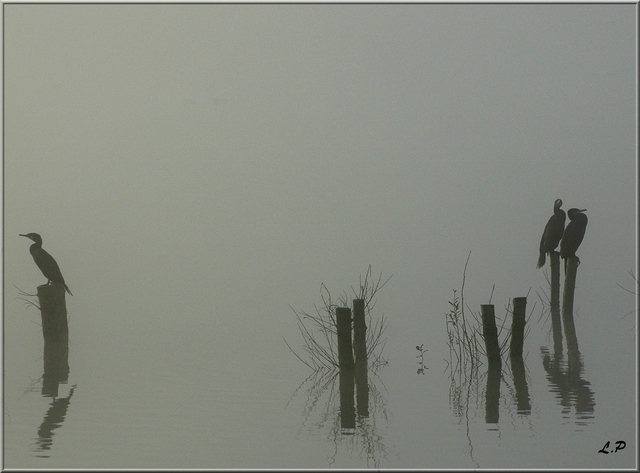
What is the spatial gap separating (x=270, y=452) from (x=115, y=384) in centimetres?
496

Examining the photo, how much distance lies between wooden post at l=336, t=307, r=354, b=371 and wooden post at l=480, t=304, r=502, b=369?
6.58 feet

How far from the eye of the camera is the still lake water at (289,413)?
29.4 feet

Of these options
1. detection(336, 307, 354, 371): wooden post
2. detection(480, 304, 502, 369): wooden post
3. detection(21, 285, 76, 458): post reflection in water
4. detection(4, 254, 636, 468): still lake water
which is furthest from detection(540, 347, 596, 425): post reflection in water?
detection(21, 285, 76, 458): post reflection in water

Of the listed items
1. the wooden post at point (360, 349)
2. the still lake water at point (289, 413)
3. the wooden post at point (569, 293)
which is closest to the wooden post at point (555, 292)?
the wooden post at point (569, 293)

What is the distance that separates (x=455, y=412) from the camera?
10.9 metres

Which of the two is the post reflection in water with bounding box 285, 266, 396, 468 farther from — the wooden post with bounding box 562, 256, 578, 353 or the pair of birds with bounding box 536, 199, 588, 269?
the pair of birds with bounding box 536, 199, 588, 269

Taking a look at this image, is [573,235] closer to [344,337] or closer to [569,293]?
[569,293]

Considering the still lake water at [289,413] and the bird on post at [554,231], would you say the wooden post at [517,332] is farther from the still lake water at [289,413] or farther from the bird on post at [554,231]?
the bird on post at [554,231]

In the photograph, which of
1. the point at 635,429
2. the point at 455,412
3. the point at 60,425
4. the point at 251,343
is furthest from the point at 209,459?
the point at 251,343

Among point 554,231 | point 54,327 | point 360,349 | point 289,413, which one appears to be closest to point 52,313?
point 54,327

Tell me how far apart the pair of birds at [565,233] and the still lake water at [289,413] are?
190 centimetres

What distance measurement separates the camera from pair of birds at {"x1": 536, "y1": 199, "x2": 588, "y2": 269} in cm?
1791

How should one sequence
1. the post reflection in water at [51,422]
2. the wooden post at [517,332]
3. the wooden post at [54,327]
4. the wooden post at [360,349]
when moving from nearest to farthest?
the post reflection in water at [51,422]
the wooden post at [360,349]
the wooden post at [517,332]
the wooden post at [54,327]

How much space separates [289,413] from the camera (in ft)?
36.6
